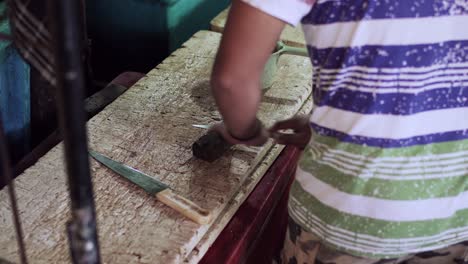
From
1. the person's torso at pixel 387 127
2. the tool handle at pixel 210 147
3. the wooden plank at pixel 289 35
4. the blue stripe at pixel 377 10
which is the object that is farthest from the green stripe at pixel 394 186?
the wooden plank at pixel 289 35

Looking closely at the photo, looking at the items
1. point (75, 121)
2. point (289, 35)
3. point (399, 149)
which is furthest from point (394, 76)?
point (289, 35)

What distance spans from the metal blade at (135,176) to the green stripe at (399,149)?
40cm

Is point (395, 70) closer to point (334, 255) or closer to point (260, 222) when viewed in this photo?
point (334, 255)

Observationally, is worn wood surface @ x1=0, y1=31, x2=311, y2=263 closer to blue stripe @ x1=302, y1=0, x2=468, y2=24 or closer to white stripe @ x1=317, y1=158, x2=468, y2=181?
white stripe @ x1=317, y1=158, x2=468, y2=181

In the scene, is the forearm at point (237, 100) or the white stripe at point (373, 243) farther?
the white stripe at point (373, 243)

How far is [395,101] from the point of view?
756 mm

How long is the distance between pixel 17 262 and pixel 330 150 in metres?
0.55

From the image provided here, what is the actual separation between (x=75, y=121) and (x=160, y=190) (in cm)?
58

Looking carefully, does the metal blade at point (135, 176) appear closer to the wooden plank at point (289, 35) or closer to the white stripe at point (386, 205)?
the white stripe at point (386, 205)

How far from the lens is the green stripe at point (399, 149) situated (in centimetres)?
78

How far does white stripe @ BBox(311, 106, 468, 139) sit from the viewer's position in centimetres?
77

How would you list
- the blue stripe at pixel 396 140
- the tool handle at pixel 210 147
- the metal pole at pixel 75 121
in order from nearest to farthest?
1. the metal pole at pixel 75 121
2. the blue stripe at pixel 396 140
3. the tool handle at pixel 210 147

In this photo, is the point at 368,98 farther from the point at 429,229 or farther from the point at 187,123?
the point at 187,123

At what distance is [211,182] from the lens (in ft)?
3.67
